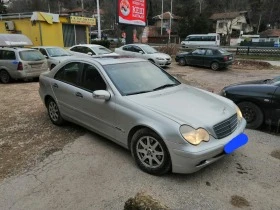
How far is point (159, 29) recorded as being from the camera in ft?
224

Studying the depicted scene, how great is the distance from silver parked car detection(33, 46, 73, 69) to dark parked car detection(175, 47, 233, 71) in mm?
8694

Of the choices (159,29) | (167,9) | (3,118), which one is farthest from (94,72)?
(167,9)

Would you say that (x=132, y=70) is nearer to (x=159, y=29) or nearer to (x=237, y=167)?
(x=237, y=167)

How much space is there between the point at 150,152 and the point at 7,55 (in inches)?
403

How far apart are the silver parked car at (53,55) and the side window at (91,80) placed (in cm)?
945

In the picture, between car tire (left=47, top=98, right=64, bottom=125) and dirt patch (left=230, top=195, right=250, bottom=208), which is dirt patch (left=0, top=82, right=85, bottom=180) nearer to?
car tire (left=47, top=98, right=64, bottom=125)

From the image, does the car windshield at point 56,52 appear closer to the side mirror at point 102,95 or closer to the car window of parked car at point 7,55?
the car window of parked car at point 7,55

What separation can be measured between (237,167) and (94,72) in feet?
8.82

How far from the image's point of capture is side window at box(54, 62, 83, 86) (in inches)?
202

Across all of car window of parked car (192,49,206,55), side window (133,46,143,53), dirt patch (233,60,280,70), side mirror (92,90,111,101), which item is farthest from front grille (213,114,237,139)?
dirt patch (233,60,280,70)

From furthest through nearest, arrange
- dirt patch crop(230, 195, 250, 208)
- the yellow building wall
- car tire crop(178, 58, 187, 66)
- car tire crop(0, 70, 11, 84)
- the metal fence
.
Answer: the metal fence
the yellow building wall
car tire crop(178, 58, 187, 66)
car tire crop(0, 70, 11, 84)
dirt patch crop(230, 195, 250, 208)

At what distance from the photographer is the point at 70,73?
17.5 ft

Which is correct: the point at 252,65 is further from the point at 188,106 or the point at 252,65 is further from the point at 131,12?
the point at 188,106

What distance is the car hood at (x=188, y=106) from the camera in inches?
146
